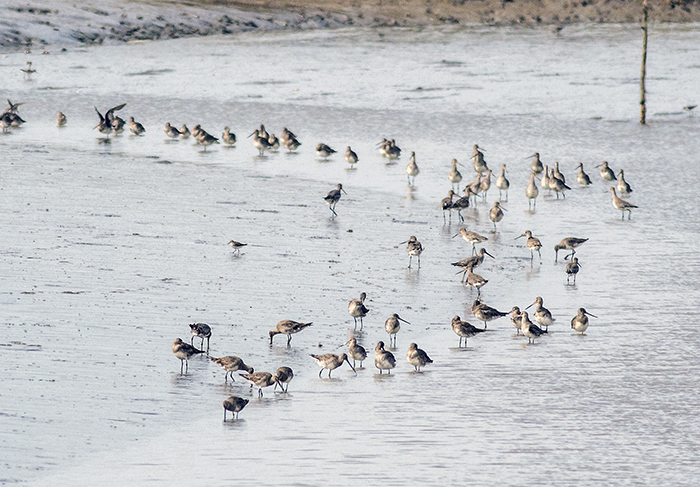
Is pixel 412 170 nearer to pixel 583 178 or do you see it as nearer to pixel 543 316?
pixel 583 178

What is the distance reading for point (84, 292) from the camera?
18.4 metres

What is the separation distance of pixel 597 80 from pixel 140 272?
1532 inches

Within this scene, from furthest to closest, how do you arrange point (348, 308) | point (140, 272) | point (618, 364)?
point (140, 272), point (348, 308), point (618, 364)

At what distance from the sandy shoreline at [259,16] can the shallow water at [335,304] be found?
23.4 metres

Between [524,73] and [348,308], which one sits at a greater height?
[524,73]

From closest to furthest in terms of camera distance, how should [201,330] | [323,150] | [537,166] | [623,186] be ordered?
[201,330] < [623,186] < [537,166] < [323,150]

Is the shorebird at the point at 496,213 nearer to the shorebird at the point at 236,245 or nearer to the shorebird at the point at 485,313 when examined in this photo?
the shorebird at the point at 236,245

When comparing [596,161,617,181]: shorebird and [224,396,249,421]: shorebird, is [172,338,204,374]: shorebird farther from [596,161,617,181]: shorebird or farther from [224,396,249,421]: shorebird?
[596,161,617,181]: shorebird

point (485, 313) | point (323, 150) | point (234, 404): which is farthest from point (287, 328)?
point (323, 150)

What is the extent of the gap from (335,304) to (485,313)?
8.24 feet

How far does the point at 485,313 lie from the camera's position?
17984 millimetres

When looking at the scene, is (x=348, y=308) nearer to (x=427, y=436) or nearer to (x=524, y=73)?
(x=427, y=436)

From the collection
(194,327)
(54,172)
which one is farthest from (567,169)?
(194,327)

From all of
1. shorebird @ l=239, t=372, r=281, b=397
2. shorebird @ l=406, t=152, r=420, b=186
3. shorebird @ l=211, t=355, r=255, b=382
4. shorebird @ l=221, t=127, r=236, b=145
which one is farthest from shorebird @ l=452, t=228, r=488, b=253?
shorebird @ l=221, t=127, r=236, b=145
